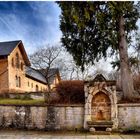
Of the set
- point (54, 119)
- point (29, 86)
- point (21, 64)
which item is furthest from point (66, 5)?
point (29, 86)

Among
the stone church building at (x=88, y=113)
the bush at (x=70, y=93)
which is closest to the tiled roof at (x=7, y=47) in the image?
the bush at (x=70, y=93)

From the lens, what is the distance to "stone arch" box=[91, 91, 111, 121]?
1452 centimetres

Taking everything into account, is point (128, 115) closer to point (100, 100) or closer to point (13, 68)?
point (100, 100)

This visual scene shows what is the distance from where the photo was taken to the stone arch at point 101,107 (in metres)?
14.5

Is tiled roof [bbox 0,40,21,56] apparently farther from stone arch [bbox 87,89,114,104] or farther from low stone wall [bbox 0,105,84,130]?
stone arch [bbox 87,89,114,104]

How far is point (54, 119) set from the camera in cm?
1451

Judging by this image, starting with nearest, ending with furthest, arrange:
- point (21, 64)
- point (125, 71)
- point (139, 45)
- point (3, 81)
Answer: point (125, 71) → point (139, 45) → point (3, 81) → point (21, 64)

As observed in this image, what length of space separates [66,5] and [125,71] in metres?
5.14

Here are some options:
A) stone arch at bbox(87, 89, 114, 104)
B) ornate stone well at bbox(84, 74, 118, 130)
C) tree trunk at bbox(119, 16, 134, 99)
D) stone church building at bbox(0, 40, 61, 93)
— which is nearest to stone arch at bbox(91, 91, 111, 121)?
ornate stone well at bbox(84, 74, 118, 130)

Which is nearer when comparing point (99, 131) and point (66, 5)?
point (99, 131)

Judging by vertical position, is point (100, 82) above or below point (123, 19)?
below

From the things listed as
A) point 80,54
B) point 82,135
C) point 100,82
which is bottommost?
point 82,135

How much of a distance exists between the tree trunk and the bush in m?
2.56

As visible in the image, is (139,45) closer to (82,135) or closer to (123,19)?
(123,19)
